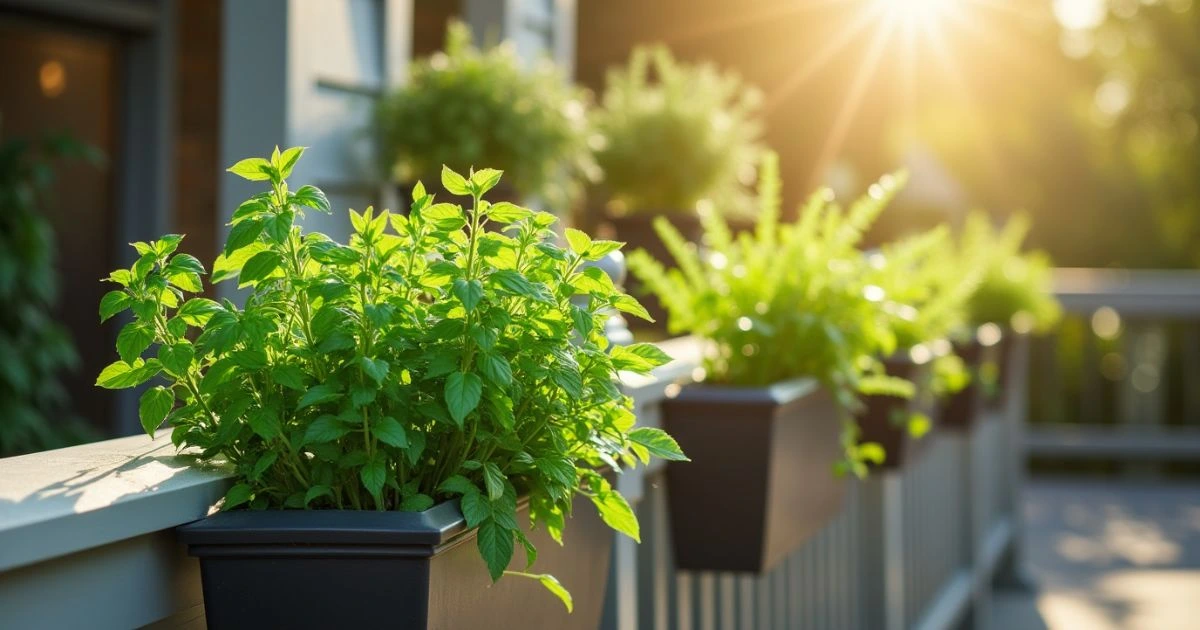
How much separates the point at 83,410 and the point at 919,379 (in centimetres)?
270

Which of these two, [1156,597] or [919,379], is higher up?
[919,379]

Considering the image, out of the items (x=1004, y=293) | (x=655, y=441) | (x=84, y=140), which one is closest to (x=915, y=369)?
(x=655, y=441)

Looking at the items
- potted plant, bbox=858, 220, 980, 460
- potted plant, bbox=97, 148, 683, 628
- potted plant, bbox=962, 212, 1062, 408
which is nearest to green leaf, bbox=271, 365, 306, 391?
potted plant, bbox=97, 148, 683, 628

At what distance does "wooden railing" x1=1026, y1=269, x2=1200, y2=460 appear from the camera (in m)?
7.94

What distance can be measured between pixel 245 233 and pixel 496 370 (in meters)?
0.20

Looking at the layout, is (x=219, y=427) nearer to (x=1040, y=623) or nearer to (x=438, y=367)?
(x=438, y=367)

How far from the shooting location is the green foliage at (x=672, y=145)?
338cm

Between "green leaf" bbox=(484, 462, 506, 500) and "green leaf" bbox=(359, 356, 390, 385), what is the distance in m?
0.11

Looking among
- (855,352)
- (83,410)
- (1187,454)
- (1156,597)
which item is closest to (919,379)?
(855,352)

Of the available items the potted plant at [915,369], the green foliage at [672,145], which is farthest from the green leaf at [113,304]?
the green foliage at [672,145]

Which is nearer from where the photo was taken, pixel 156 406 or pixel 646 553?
pixel 156 406

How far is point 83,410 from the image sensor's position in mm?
4277

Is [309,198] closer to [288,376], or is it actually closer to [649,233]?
[288,376]

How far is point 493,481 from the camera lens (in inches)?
39.6
